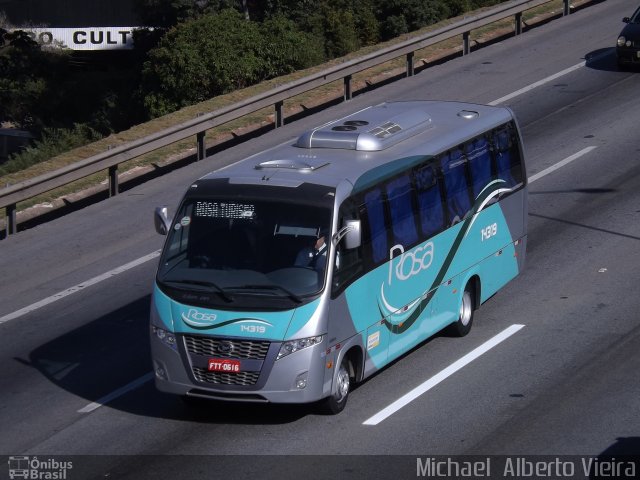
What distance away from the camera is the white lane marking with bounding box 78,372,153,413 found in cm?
1175

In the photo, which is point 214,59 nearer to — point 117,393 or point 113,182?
point 113,182

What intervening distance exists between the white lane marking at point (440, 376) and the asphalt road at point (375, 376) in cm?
8

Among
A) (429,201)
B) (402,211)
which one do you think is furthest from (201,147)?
(402,211)

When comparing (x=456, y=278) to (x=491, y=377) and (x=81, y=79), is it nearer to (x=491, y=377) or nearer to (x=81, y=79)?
(x=491, y=377)

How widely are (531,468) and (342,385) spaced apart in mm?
2301

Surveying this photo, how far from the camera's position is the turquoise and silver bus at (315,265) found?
10648 millimetres

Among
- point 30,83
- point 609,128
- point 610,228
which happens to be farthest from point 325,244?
point 30,83

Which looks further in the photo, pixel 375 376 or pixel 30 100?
pixel 30 100

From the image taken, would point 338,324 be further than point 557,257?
No

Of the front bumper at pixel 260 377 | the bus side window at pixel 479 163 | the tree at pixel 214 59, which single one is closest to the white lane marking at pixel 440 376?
the front bumper at pixel 260 377

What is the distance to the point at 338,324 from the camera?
36.1 feet

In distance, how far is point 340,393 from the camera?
11.2m

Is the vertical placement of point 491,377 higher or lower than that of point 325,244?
lower

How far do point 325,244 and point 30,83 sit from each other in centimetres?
3974
